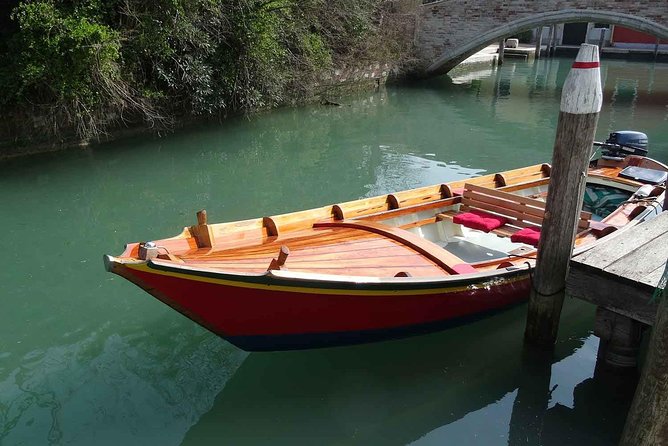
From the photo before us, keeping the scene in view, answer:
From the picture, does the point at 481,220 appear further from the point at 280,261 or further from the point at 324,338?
the point at 280,261

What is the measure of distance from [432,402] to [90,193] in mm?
5438

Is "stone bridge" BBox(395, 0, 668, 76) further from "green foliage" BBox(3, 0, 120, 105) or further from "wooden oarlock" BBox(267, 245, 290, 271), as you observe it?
"wooden oarlock" BBox(267, 245, 290, 271)

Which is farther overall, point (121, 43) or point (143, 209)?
point (121, 43)

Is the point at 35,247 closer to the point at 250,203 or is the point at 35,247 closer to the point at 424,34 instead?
the point at 250,203

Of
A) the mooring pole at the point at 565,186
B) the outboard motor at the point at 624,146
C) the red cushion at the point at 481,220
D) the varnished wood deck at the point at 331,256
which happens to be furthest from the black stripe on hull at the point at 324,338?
the outboard motor at the point at 624,146

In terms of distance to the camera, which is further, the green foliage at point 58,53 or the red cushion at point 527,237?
the green foliage at point 58,53

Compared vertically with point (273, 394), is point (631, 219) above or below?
A: above

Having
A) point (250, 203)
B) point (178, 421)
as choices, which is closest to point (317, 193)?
point (250, 203)

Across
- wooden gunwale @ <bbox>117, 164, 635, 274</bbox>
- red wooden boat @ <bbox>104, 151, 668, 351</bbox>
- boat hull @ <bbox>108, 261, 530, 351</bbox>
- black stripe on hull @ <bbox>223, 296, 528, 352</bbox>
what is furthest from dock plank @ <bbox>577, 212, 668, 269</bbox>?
black stripe on hull @ <bbox>223, 296, 528, 352</bbox>

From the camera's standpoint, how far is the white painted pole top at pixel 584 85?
131 inches

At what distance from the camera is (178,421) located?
11.2ft

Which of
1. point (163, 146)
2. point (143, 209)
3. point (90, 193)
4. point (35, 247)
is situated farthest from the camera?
point (163, 146)

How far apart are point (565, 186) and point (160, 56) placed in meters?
7.57

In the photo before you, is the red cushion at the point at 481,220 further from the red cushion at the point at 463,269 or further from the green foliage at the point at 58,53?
the green foliage at the point at 58,53
